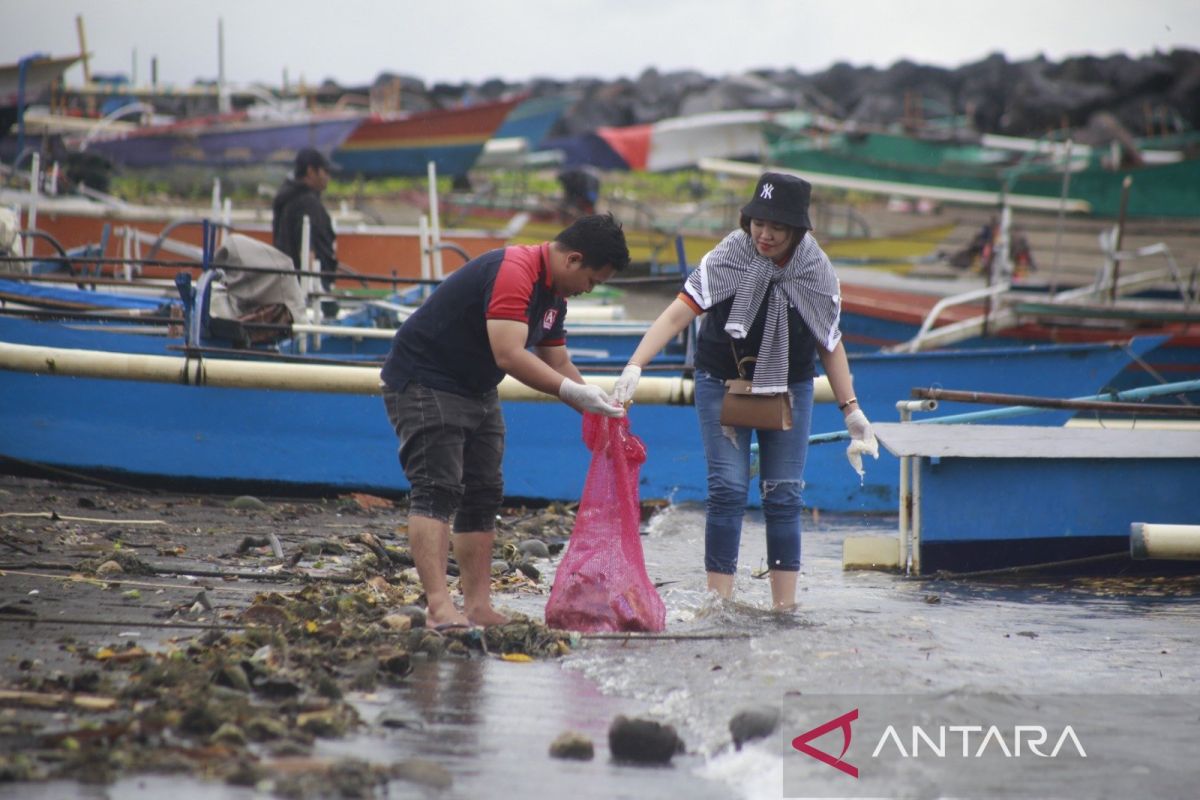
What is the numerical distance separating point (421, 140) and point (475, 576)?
764 inches

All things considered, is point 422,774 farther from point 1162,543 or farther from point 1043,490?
point 1043,490

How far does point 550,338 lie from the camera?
5082mm

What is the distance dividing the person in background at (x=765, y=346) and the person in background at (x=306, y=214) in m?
5.33

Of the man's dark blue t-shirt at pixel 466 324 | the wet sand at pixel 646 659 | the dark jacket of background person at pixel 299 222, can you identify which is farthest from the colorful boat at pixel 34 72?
the man's dark blue t-shirt at pixel 466 324

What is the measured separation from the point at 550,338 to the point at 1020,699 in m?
2.12

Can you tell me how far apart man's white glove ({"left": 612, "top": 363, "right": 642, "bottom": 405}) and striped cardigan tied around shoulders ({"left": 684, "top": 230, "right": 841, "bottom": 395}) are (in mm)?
382

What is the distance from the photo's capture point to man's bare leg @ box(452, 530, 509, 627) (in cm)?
501

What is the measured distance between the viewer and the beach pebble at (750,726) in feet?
12.3

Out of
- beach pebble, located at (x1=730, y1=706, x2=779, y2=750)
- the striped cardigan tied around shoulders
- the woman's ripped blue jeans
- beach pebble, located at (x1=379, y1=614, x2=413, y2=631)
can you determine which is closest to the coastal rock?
beach pebble, located at (x1=730, y1=706, x2=779, y2=750)

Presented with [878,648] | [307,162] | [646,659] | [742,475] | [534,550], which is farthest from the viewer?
[307,162]

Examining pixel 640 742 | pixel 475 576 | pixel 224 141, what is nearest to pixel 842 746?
pixel 640 742

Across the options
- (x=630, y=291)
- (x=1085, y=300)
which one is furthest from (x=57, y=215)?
(x=1085, y=300)

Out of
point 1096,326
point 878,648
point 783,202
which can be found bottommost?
point 878,648

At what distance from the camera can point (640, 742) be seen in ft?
11.8
